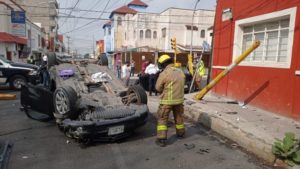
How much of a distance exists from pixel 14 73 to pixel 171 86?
11220mm

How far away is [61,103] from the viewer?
6.01 meters

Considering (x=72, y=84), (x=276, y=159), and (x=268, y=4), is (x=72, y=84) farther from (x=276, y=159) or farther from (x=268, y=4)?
(x=268, y=4)

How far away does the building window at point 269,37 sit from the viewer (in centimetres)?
780

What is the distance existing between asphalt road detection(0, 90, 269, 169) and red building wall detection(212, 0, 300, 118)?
242 cm

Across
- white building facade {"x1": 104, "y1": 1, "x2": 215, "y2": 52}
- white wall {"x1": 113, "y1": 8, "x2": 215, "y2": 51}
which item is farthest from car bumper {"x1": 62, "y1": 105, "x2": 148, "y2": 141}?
white wall {"x1": 113, "y1": 8, "x2": 215, "y2": 51}

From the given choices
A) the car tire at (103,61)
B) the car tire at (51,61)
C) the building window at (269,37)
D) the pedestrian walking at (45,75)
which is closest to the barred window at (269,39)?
the building window at (269,37)

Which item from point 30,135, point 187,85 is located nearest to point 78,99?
point 30,135

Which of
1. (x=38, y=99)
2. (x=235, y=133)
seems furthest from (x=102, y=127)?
(x=235, y=133)

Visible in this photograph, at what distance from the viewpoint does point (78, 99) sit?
6.22 metres

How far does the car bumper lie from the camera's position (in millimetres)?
5371

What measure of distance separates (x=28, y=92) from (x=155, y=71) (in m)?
7.13

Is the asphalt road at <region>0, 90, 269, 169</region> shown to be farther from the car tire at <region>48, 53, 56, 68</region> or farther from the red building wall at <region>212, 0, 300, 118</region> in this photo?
the red building wall at <region>212, 0, 300, 118</region>

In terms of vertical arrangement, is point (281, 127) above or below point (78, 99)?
below

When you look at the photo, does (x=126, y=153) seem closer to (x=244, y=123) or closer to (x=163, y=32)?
(x=244, y=123)
